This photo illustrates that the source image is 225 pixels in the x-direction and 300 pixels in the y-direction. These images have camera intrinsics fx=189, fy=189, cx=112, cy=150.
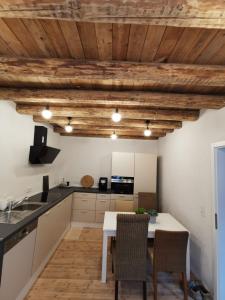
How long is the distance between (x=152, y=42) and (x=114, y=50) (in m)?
0.29

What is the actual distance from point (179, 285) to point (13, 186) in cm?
287

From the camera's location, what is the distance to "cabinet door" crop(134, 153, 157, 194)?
4.86 m

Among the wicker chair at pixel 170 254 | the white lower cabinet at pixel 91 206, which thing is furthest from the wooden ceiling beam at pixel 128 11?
the white lower cabinet at pixel 91 206

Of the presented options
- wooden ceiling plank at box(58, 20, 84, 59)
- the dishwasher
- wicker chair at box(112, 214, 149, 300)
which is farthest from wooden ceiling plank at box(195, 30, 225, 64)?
the dishwasher

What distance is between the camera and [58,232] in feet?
12.0

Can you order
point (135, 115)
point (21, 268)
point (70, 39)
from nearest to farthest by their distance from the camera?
point (70, 39) → point (21, 268) → point (135, 115)

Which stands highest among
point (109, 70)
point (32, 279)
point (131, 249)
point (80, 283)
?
point (109, 70)

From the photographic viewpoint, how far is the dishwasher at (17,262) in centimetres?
182

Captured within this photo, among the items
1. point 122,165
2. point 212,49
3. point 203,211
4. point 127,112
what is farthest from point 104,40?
point 122,165

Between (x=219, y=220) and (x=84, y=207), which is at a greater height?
(x=219, y=220)

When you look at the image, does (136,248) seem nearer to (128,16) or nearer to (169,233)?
(169,233)

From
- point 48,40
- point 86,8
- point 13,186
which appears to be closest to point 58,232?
point 13,186

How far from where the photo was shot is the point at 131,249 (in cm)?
235

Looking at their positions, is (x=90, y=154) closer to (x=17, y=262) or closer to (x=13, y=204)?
(x=13, y=204)
